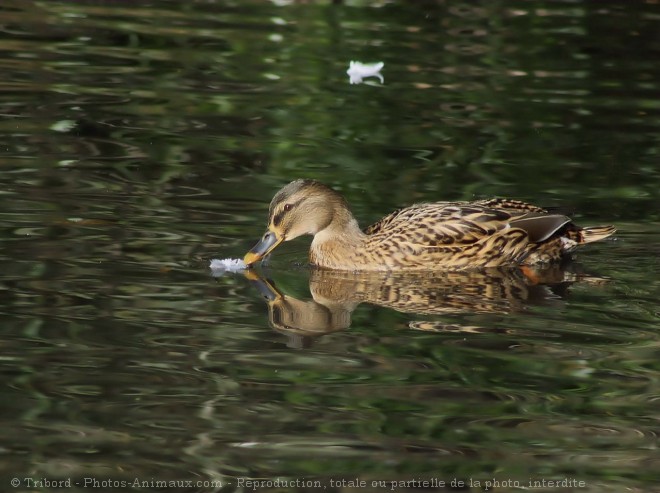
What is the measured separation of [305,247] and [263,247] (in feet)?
3.27

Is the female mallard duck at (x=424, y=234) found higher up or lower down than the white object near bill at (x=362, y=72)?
lower down

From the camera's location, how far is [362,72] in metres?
15.4

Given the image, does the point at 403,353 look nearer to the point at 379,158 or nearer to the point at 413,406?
the point at 413,406

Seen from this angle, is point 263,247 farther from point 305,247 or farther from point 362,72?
point 362,72

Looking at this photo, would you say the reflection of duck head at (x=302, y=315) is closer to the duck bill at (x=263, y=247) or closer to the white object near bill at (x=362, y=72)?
the duck bill at (x=263, y=247)

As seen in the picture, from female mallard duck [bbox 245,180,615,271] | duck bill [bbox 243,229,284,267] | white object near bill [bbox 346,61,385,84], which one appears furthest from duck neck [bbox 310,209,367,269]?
white object near bill [bbox 346,61,385,84]

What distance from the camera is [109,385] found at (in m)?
7.29

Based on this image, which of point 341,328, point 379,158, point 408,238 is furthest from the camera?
point 379,158

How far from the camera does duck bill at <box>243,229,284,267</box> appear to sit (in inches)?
387

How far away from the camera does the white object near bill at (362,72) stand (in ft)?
50.4

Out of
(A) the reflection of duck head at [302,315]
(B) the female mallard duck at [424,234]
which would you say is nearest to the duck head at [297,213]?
(B) the female mallard duck at [424,234]

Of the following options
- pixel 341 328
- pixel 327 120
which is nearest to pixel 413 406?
pixel 341 328

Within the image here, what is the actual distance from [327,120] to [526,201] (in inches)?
116

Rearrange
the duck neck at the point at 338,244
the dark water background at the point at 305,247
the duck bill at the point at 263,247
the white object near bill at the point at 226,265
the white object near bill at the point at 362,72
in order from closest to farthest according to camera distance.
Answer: the dark water background at the point at 305,247, the white object near bill at the point at 226,265, the duck bill at the point at 263,247, the duck neck at the point at 338,244, the white object near bill at the point at 362,72
